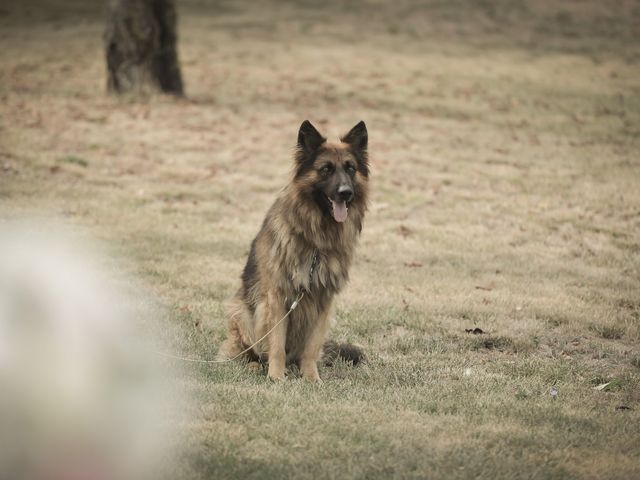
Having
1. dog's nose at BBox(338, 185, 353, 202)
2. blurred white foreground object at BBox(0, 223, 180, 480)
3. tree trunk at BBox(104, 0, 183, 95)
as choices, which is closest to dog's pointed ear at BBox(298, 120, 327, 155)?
dog's nose at BBox(338, 185, 353, 202)

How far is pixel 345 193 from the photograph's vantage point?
5957mm

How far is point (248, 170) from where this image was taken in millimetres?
14078

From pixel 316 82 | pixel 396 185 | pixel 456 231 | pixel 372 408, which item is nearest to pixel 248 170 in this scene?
pixel 396 185

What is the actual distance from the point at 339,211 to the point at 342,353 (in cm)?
135

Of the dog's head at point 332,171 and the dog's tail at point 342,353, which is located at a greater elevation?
the dog's head at point 332,171

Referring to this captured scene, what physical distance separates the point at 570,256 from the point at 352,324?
13.8ft

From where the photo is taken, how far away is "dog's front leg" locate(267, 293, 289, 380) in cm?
611

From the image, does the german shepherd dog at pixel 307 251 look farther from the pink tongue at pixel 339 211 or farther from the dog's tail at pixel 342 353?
the dog's tail at pixel 342 353

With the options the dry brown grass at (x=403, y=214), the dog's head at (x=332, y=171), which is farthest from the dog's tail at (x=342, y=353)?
the dog's head at (x=332, y=171)

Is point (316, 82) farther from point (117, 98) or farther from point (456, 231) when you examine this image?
point (456, 231)

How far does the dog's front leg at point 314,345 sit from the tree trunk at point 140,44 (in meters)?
12.4

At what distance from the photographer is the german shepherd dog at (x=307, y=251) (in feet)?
20.0

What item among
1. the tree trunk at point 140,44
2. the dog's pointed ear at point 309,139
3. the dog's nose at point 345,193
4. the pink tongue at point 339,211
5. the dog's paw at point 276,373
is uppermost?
the tree trunk at point 140,44

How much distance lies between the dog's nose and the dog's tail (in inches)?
55.8
